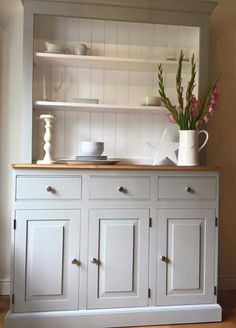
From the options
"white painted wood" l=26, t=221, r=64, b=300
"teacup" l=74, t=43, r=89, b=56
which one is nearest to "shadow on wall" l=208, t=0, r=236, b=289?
"teacup" l=74, t=43, r=89, b=56

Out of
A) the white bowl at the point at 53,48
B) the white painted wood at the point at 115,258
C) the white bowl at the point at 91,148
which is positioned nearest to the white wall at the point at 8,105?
the white bowl at the point at 53,48

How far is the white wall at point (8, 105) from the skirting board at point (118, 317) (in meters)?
0.60

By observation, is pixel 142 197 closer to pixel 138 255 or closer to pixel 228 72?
pixel 138 255

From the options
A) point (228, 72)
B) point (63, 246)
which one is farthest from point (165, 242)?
point (228, 72)

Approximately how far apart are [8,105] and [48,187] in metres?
0.86

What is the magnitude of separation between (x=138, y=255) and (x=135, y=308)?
12.9 inches

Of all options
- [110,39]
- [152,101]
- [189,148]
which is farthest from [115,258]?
[110,39]

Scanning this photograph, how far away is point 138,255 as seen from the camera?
2.11 metres

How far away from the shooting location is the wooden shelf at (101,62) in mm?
2320

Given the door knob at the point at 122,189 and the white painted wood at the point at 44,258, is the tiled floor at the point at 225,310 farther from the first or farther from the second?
the door knob at the point at 122,189

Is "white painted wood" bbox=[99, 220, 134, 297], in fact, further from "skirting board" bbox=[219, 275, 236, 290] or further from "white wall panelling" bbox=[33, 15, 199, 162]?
"skirting board" bbox=[219, 275, 236, 290]

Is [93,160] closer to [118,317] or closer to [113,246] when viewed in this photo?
[113,246]

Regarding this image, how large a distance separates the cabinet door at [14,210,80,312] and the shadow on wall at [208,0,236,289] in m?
1.28

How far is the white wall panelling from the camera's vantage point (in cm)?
252
